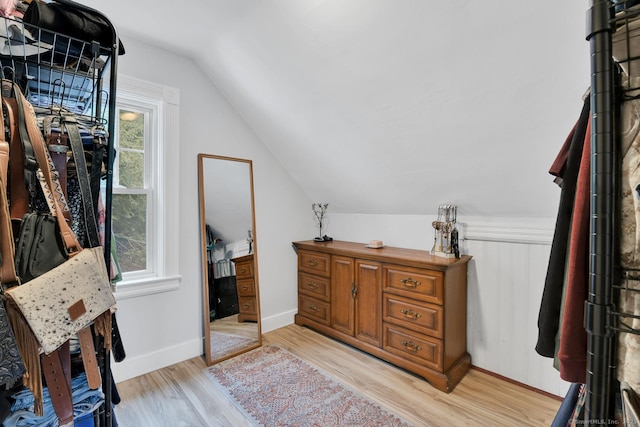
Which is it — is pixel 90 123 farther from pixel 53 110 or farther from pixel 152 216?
pixel 152 216

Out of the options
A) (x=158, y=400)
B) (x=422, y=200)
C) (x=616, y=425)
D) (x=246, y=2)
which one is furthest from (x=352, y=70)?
(x=158, y=400)

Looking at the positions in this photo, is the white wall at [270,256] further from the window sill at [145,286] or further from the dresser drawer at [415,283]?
the dresser drawer at [415,283]

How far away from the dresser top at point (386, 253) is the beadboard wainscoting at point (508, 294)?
0.19m

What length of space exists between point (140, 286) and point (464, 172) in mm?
2440

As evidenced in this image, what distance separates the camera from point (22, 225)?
2.57 feet

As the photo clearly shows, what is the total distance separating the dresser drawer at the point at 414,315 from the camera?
6.89 ft

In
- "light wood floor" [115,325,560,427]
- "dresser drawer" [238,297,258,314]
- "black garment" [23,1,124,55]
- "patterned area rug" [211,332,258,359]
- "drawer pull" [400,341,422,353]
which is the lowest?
"light wood floor" [115,325,560,427]

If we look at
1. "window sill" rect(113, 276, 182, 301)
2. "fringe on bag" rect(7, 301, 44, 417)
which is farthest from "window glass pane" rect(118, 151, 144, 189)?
"fringe on bag" rect(7, 301, 44, 417)

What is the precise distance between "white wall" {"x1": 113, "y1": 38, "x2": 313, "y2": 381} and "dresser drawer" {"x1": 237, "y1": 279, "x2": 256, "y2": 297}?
14 centimetres

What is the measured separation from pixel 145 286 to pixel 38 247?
5.29 ft

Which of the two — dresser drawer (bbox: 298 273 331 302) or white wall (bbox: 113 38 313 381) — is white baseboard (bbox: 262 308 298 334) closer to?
white wall (bbox: 113 38 313 381)

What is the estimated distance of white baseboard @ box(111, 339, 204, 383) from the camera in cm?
215

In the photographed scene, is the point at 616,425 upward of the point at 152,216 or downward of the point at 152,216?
downward

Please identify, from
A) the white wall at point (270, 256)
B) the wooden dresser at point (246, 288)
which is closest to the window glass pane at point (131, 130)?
the white wall at point (270, 256)
